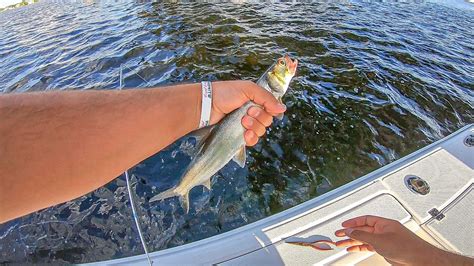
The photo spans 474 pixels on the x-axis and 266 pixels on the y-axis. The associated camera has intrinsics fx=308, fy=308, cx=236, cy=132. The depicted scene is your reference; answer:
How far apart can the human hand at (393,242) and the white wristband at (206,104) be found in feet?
5.26

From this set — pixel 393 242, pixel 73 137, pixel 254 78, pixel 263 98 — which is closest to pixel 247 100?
pixel 263 98

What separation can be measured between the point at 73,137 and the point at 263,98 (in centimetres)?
162

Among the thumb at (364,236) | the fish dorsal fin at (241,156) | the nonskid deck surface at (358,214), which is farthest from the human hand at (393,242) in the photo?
the fish dorsal fin at (241,156)

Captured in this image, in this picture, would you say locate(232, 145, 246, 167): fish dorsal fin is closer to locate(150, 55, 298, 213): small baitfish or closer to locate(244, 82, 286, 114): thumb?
locate(150, 55, 298, 213): small baitfish

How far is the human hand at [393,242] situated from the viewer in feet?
7.71

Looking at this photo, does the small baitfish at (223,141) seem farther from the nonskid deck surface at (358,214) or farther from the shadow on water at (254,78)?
the shadow on water at (254,78)

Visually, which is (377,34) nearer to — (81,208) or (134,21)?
(134,21)

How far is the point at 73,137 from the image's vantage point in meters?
2.01

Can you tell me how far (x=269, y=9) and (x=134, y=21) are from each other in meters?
6.51

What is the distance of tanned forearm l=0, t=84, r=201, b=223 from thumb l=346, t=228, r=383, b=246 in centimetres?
171

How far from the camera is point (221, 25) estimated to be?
488 inches

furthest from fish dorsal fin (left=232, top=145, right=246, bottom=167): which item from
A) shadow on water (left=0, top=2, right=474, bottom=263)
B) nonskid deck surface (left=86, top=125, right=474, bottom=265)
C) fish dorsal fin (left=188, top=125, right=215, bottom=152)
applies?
shadow on water (left=0, top=2, right=474, bottom=263)

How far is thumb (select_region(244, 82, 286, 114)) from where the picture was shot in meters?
2.89

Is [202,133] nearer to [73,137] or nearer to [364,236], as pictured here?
[73,137]
